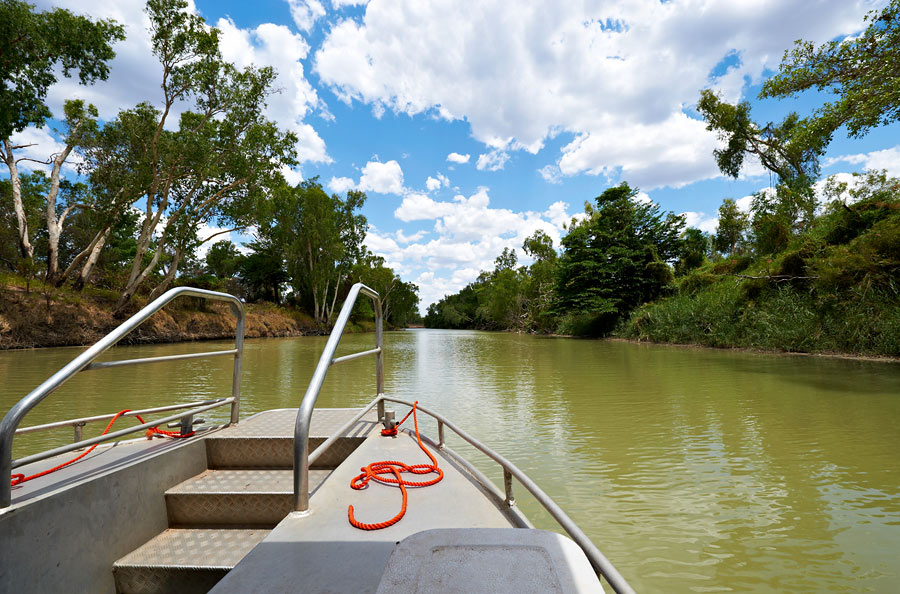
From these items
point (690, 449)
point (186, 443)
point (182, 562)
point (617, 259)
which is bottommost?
point (690, 449)

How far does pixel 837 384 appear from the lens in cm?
641

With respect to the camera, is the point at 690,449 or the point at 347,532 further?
the point at 690,449

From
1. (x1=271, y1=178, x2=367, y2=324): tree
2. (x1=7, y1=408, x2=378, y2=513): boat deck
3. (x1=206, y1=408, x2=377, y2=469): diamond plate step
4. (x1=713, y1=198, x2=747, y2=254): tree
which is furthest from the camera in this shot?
(x1=271, y1=178, x2=367, y2=324): tree

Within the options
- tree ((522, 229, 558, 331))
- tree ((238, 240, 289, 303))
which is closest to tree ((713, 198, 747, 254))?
tree ((522, 229, 558, 331))

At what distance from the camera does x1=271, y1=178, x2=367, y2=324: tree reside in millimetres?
32094

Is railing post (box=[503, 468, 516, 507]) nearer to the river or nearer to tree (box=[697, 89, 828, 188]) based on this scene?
the river

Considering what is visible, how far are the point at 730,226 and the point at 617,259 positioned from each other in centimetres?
1189

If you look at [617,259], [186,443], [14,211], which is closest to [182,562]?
[186,443]

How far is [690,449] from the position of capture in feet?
11.8

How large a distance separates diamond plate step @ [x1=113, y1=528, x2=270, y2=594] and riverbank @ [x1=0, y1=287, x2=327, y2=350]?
16.9m

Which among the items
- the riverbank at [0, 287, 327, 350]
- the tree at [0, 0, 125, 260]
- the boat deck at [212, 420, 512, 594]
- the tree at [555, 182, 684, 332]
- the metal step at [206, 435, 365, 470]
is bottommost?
the metal step at [206, 435, 365, 470]

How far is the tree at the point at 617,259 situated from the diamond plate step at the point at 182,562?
23.0 m

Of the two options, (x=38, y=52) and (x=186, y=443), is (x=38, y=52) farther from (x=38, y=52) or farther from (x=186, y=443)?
(x=186, y=443)

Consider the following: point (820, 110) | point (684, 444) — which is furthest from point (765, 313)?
point (684, 444)
